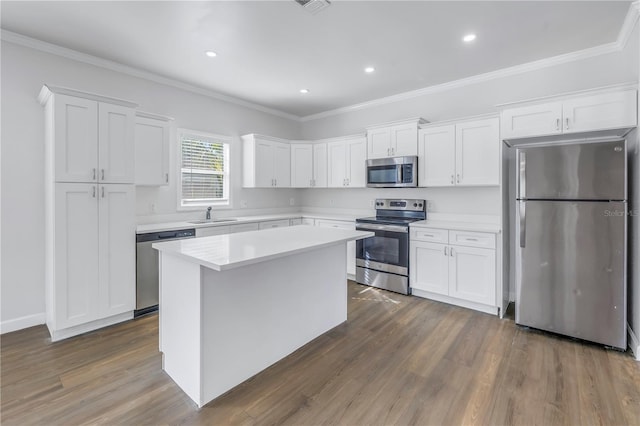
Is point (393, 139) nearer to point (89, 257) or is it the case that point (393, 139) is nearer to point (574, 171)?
point (574, 171)

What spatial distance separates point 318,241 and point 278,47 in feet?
7.02

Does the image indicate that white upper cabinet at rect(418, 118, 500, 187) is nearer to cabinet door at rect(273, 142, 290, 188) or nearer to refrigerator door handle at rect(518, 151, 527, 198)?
refrigerator door handle at rect(518, 151, 527, 198)

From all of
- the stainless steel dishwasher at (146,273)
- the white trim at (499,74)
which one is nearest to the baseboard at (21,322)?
the stainless steel dishwasher at (146,273)

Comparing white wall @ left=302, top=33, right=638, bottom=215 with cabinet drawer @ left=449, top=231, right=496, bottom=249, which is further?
cabinet drawer @ left=449, top=231, right=496, bottom=249

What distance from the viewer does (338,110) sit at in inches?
217

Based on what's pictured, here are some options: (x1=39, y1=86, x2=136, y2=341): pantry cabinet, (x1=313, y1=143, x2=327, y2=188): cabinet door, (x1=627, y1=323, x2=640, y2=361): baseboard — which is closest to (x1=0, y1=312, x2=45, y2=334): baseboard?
(x1=39, y1=86, x2=136, y2=341): pantry cabinet

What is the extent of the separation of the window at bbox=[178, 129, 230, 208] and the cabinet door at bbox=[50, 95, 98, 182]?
1.37 m

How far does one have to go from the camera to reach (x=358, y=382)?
2.19 metres

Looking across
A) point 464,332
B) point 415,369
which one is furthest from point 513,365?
point 415,369

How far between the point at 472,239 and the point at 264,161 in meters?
3.32

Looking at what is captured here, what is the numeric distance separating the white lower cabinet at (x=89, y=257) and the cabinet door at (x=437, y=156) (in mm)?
3560

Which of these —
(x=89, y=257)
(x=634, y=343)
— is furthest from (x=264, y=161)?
(x=634, y=343)

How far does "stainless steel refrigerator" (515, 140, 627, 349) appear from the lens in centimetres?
258

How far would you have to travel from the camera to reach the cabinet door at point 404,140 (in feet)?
13.8
